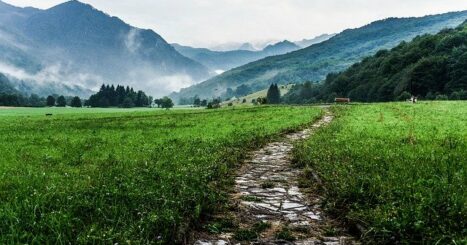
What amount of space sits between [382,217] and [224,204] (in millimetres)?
3832

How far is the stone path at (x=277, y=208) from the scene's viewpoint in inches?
321

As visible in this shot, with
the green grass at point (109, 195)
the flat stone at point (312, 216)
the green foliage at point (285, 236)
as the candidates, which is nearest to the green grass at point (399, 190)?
the flat stone at point (312, 216)

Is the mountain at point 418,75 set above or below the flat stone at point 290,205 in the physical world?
above

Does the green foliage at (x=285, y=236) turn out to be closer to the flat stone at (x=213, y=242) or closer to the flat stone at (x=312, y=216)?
the flat stone at (x=213, y=242)

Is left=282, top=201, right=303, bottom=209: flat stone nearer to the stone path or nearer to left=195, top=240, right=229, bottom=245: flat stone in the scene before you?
the stone path

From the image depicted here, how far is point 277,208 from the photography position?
406 inches

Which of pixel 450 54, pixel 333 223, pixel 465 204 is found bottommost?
pixel 333 223

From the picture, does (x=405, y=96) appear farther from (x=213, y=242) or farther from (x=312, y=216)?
(x=213, y=242)

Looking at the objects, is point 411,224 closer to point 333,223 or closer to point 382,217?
point 382,217

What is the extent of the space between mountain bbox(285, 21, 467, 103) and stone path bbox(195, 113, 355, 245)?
4829 inches

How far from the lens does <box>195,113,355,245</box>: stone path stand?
8.16 meters

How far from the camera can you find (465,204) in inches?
320

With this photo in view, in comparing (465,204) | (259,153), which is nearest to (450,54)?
(259,153)

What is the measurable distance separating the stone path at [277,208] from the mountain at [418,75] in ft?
402
